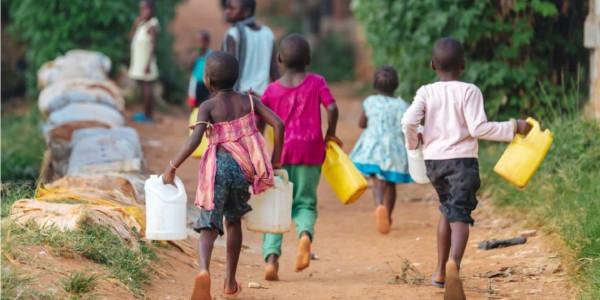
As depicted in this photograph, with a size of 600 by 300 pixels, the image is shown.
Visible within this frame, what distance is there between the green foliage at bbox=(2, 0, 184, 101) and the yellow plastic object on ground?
312 inches

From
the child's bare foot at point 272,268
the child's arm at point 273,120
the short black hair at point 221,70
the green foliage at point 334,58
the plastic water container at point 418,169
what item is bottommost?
the green foliage at point 334,58

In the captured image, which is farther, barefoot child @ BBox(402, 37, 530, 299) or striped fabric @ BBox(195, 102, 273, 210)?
barefoot child @ BBox(402, 37, 530, 299)

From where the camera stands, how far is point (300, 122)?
687cm

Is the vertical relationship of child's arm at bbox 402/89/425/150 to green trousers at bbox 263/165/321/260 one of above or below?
above

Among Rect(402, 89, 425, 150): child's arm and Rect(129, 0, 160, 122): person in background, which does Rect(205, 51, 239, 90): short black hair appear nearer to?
Rect(402, 89, 425, 150): child's arm

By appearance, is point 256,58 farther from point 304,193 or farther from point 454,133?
point 454,133

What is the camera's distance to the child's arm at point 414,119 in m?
6.24

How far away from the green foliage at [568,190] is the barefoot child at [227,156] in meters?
1.90

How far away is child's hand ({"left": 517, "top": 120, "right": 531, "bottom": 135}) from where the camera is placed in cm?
621

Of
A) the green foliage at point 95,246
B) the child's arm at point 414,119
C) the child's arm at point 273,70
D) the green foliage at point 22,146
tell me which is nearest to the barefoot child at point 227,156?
the green foliage at point 95,246

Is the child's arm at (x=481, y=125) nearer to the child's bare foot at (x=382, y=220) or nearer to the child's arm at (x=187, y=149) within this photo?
the child's arm at (x=187, y=149)

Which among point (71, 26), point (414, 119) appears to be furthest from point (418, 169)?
point (71, 26)

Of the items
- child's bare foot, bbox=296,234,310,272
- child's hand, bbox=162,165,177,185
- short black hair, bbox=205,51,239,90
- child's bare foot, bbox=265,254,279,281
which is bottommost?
child's bare foot, bbox=265,254,279,281

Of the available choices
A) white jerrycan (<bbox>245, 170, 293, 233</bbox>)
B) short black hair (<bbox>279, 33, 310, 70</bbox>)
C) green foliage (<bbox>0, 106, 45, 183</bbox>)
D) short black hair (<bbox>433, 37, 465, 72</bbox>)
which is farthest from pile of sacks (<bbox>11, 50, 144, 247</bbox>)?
short black hair (<bbox>433, 37, 465, 72</bbox>)
